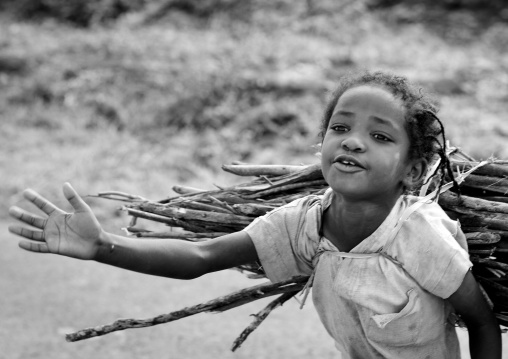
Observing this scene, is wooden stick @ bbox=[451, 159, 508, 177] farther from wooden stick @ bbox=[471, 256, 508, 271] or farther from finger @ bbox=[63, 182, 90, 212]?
finger @ bbox=[63, 182, 90, 212]

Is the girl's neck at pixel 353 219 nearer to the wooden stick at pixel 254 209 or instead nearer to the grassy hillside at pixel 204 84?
the wooden stick at pixel 254 209

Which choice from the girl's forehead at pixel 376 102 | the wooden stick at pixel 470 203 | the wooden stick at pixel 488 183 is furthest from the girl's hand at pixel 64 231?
the wooden stick at pixel 488 183

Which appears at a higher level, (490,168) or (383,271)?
(490,168)

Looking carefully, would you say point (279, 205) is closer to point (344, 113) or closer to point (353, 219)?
point (353, 219)

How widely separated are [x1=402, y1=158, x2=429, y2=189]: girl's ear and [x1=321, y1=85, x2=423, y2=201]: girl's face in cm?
4

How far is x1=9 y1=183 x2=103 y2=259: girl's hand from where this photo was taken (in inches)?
75.4

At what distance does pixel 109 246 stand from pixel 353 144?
0.70 m

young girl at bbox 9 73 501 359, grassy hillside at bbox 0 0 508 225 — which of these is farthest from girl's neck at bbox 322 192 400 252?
grassy hillside at bbox 0 0 508 225

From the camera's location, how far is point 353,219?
216cm

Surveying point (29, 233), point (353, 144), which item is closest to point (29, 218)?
point (29, 233)

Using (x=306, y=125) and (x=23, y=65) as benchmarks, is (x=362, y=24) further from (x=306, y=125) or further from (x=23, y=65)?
(x=23, y=65)

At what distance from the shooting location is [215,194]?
108 inches

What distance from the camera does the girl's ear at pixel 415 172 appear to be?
7.09 feet

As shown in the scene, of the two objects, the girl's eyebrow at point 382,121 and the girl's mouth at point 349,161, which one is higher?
the girl's eyebrow at point 382,121
